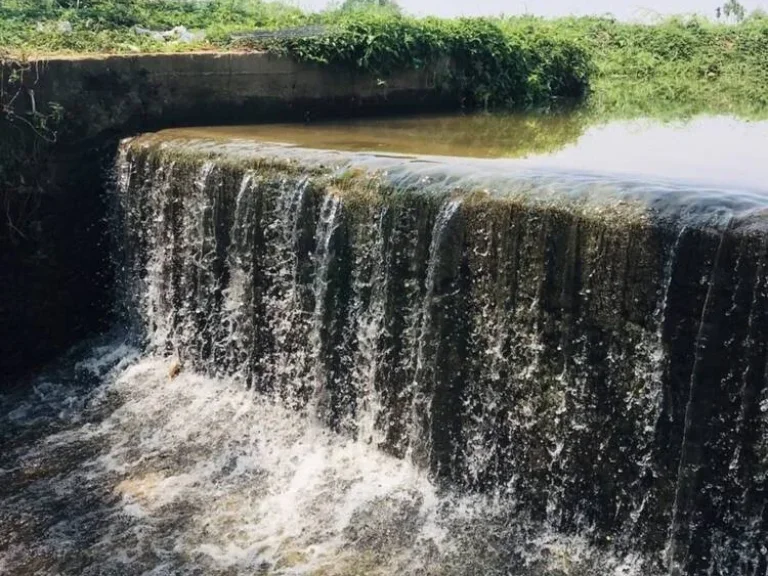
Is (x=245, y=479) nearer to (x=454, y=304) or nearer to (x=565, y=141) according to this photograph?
(x=454, y=304)

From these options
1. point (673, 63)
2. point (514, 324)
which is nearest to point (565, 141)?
Answer: point (514, 324)

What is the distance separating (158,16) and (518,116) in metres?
5.01

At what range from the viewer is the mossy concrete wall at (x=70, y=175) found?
267 inches

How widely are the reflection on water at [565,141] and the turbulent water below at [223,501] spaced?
2.44m

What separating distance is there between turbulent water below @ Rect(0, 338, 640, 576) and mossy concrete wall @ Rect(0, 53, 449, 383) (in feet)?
2.73

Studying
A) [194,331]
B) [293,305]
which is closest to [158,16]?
[194,331]

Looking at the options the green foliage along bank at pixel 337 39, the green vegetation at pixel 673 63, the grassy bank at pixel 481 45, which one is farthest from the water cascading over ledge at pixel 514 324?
the green vegetation at pixel 673 63

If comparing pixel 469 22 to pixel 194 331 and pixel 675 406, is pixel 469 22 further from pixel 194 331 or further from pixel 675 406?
pixel 675 406

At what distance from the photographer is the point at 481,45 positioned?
11.7 metres

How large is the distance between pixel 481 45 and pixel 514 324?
806 cm

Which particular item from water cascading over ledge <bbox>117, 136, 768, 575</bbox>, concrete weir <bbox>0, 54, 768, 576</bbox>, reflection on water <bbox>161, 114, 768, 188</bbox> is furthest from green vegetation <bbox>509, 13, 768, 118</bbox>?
water cascading over ledge <bbox>117, 136, 768, 575</bbox>

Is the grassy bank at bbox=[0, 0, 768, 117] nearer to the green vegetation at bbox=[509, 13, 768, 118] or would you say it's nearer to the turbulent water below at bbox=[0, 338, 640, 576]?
the green vegetation at bbox=[509, 13, 768, 118]

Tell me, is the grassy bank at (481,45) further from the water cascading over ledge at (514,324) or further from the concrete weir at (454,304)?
the water cascading over ledge at (514,324)

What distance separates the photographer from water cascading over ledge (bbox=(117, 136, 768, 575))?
3.83 metres
